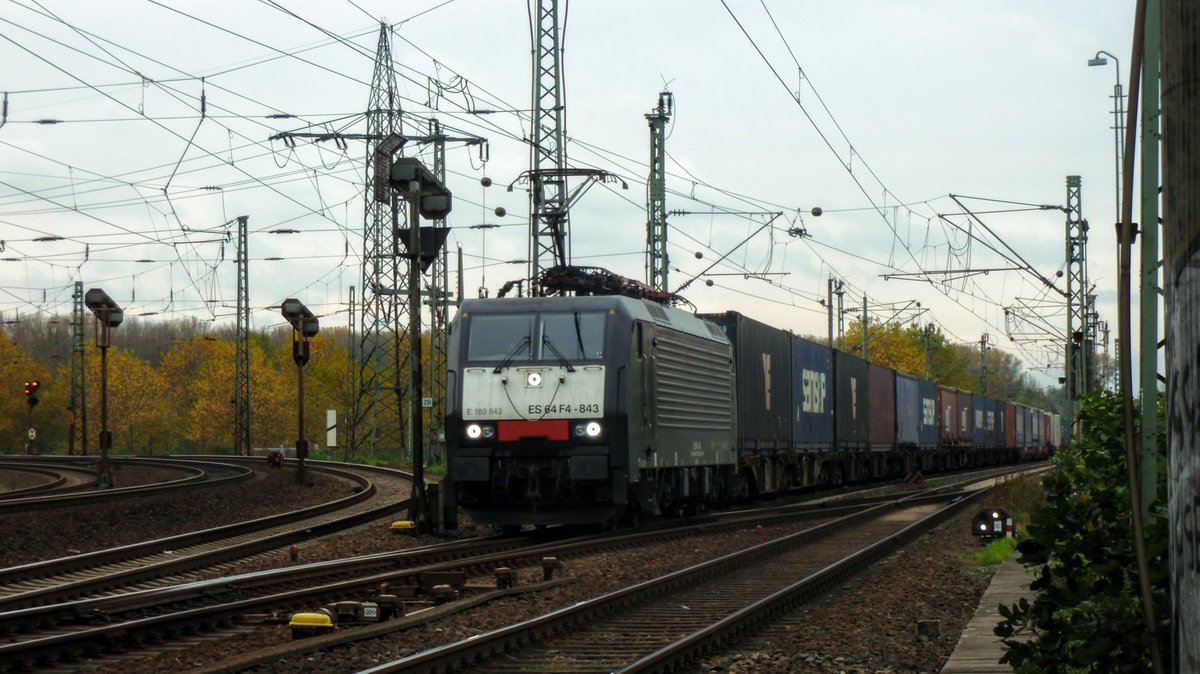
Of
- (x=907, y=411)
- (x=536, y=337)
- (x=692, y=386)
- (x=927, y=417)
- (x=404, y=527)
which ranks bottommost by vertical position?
(x=404, y=527)

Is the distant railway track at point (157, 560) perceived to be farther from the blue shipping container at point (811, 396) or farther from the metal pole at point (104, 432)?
the blue shipping container at point (811, 396)

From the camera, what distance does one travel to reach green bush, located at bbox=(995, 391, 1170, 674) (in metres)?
4.89

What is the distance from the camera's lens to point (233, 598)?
1166cm

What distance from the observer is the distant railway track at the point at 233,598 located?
9.06 meters

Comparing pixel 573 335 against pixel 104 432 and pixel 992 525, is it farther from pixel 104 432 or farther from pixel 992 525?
pixel 104 432

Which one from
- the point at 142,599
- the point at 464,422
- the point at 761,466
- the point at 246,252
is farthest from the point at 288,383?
the point at 142,599

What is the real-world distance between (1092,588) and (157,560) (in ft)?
38.8

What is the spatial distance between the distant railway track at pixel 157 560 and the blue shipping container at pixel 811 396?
32.9 ft

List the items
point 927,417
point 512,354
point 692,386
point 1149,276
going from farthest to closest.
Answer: point 927,417 → point 692,386 → point 512,354 → point 1149,276

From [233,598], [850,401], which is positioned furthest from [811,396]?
[233,598]

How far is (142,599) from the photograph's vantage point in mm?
10758

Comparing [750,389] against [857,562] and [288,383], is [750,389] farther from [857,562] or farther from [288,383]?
[288,383]

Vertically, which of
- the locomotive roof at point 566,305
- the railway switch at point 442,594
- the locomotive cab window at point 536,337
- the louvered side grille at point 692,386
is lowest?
the railway switch at point 442,594

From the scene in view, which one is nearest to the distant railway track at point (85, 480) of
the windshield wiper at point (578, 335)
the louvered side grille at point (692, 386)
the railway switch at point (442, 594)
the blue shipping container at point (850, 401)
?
the windshield wiper at point (578, 335)
